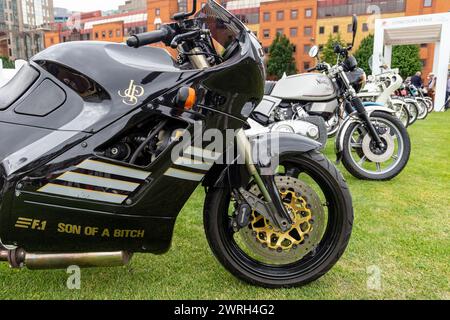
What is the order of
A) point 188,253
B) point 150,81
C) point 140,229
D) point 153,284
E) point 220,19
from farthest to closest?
point 188,253, point 153,284, point 220,19, point 140,229, point 150,81

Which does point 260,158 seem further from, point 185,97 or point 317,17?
point 317,17

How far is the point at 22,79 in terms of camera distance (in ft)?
6.23

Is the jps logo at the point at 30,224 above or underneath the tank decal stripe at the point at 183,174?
underneath

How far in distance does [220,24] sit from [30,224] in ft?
4.26

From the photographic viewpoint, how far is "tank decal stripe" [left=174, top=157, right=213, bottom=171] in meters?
1.83

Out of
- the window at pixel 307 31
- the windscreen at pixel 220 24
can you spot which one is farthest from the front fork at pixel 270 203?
the window at pixel 307 31

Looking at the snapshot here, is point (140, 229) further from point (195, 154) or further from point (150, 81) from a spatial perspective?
point (150, 81)

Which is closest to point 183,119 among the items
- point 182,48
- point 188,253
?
point 182,48

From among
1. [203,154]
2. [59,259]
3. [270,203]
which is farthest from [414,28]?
[59,259]

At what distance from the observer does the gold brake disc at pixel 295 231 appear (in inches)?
84.2

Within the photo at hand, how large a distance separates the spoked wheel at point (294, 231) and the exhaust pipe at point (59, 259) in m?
0.51

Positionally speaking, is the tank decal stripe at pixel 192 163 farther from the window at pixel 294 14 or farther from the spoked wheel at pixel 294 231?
the window at pixel 294 14

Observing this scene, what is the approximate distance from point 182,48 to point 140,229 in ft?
2.91

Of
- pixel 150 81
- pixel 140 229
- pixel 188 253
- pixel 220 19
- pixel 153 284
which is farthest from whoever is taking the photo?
pixel 188 253
